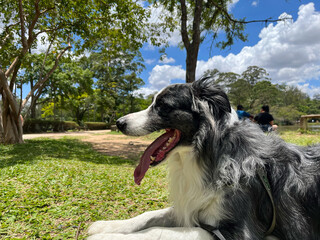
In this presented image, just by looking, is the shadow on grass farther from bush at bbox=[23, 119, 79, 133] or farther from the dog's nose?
bush at bbox=[23, 119, 79, 133]

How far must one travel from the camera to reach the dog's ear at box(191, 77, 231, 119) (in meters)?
2.06

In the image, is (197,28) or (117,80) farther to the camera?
(117,80)

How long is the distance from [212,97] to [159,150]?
0.72 m

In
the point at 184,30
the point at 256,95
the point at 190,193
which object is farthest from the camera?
the point at 256,95

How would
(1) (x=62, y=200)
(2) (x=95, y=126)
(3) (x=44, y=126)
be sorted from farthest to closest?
(2) (x=95, y=126) → (3) (x=44, y=126) → (1) (x=62, y=200)

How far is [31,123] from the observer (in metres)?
25.4

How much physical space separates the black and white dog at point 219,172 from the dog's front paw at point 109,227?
17 millimetres

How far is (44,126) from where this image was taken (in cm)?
2734

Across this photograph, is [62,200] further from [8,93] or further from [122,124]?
[8,93]

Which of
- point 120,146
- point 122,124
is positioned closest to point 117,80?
point 120,146

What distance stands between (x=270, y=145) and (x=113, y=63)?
41.3m

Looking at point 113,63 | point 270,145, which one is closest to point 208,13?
point 270,145

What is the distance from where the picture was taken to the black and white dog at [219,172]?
1808mm

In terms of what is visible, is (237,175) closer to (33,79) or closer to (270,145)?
(270,145)
